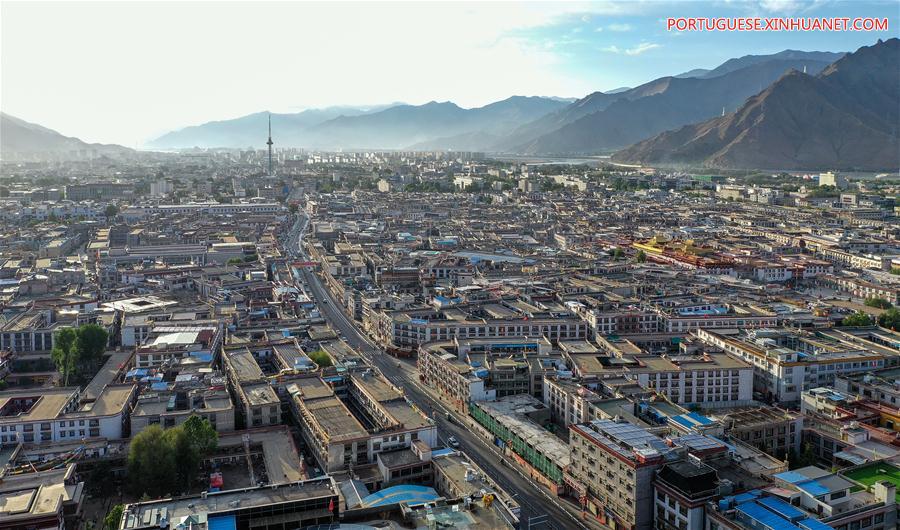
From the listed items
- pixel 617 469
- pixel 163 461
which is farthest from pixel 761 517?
pixel 163 461

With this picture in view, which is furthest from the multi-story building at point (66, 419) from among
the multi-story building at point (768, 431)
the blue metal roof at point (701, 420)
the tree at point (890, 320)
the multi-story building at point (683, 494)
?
the tree at point (890, 320)

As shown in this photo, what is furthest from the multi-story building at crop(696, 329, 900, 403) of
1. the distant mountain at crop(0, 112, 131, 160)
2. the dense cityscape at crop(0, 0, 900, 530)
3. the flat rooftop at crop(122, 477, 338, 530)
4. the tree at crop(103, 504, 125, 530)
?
the distant mountain at crop(0, 112, 131, 160)

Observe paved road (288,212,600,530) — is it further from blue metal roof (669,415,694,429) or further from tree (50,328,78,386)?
tree (50,328,78,386)

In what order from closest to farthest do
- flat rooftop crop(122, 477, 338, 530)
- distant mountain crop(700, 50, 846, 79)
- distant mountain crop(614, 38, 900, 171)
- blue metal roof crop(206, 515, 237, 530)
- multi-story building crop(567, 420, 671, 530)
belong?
1. blue metal roof crop(206, 515, 237, 530)
2. flat rooftop crop(122, 477, 338, 530)
3. multi-story building crop(567, 420, 671, 530)
4. distant mountain crop(614, 38, 900, 171)
5. distant mountain crop(700, 50, 846, 79)

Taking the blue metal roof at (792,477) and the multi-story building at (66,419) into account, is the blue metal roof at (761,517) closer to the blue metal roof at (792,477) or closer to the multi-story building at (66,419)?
the blue metal roof at (792,477)

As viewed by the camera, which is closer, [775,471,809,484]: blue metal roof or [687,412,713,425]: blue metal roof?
[775,471,809,484]: blue metal roof

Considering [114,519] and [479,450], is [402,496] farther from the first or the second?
[114,519]

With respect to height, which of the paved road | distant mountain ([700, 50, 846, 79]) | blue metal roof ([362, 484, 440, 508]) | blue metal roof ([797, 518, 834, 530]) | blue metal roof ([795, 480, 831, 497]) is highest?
distant mountain ([700, 50, 846, 79])
